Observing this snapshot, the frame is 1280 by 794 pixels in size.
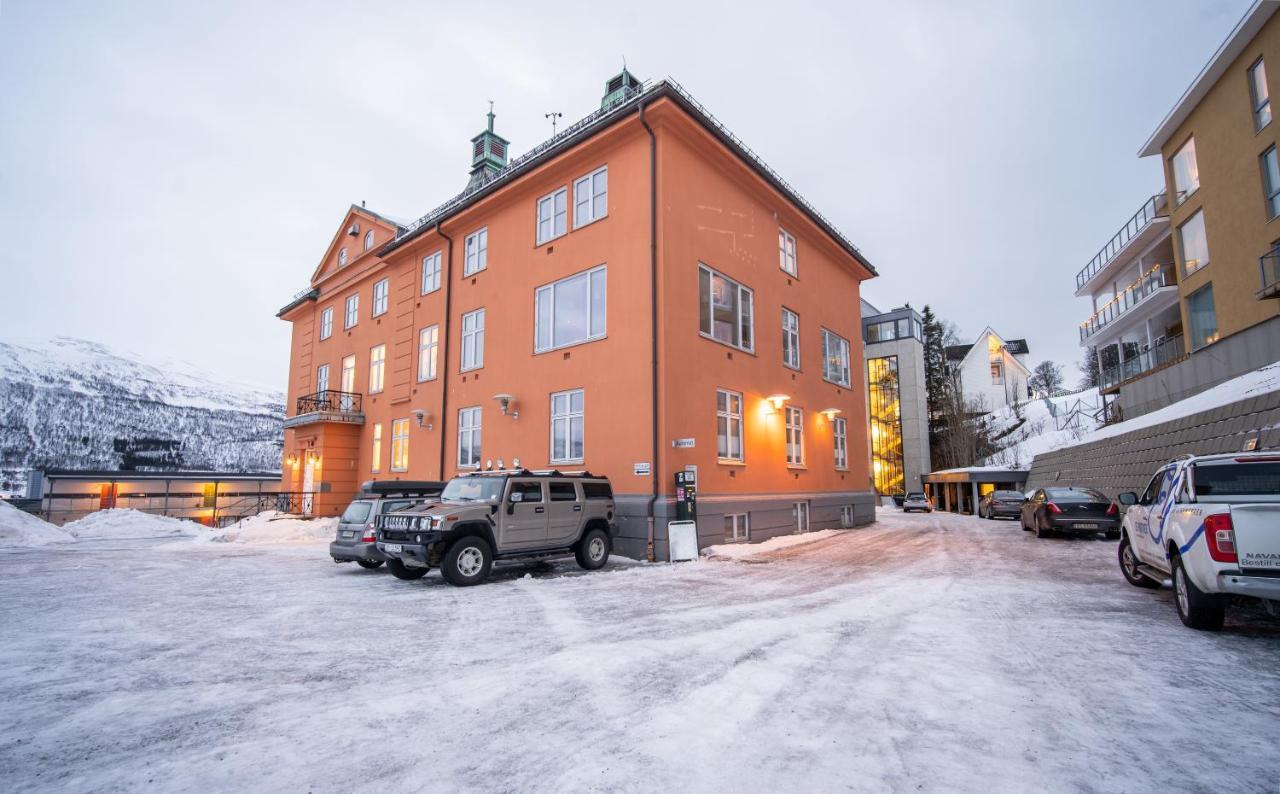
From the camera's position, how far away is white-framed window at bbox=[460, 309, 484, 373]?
19.8 m

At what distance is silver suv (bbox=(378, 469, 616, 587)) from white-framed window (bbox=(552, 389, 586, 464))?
3.15 meters

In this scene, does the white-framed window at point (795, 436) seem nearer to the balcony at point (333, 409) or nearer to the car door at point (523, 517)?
the car door at point (523, 517)

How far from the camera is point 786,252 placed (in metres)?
21.4

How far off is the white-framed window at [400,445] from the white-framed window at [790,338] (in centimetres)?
1390

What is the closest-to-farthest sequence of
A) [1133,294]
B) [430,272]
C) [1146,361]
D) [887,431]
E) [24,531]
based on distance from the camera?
[24,531]
[430,272]
[1146,361]
[1133,294]
[887,431]

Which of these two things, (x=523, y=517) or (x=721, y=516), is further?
(x=721, y=516)

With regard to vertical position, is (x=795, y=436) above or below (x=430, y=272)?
below

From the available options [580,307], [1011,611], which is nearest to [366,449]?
[580,307]

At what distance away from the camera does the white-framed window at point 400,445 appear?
22.9m

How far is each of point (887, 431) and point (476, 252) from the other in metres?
43.0

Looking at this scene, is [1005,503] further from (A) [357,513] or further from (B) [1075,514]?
(A) [357,513]

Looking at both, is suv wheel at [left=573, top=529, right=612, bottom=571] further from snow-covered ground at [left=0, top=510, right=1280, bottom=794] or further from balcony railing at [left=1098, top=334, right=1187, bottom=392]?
balcony railing at [left=1098, top=334, right=1187, bottom=392]

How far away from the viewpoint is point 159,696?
4.87 metres

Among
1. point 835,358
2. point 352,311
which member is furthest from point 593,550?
point 352,311
